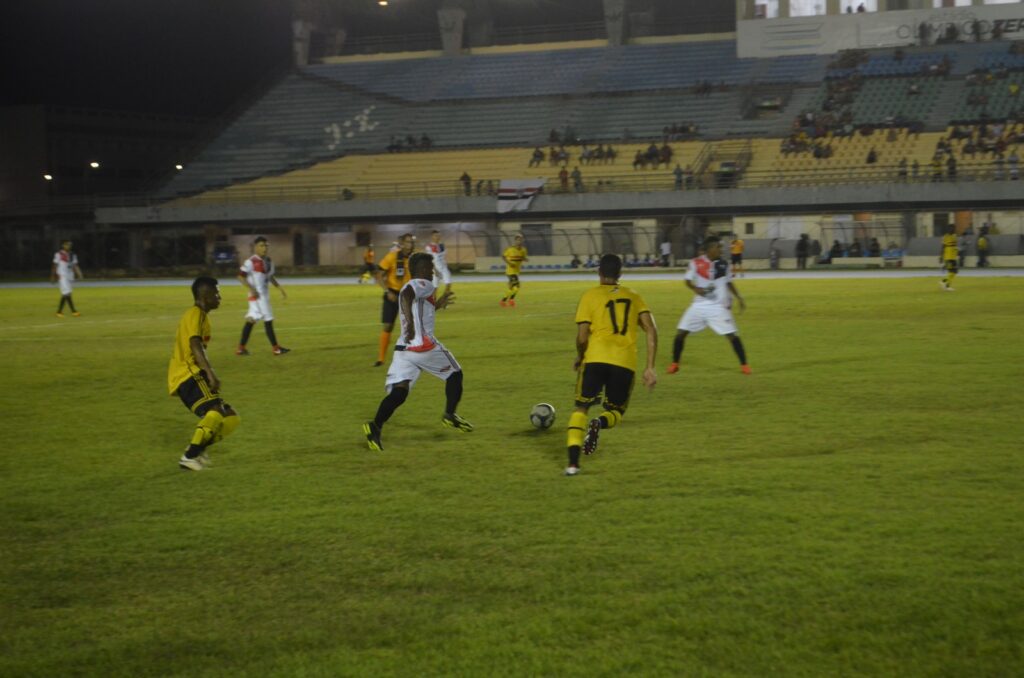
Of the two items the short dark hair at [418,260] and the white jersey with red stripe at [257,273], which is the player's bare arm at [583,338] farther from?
the white jersey with red stripe at [257,273]

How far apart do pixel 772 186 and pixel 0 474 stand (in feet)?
166

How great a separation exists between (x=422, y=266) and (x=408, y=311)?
51 centimetres

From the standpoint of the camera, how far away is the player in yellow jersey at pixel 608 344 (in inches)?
363

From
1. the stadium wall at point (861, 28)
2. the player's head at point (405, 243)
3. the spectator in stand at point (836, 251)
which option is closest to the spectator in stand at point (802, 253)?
the spectator in stand at point (836, 251)

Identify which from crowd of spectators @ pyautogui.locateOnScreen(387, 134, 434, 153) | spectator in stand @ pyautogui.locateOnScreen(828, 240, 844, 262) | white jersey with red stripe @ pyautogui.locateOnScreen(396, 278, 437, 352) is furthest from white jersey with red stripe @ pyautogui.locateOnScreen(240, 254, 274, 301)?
crowd of spectators @ pyautogui.locateOnScreen(387, 134, 434, 153)

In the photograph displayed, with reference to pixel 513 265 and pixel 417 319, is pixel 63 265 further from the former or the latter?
pixel 417 319

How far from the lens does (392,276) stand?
17.2 meters

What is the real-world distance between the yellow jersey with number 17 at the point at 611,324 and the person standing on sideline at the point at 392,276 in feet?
25.3

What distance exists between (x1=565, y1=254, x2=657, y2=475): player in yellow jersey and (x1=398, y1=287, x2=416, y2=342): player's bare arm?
6.13ft

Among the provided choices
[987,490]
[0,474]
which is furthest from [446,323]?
[987,490]

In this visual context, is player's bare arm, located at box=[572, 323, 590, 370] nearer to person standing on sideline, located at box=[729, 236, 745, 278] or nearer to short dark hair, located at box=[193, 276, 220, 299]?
short dark hair, located at box=[193, 276, 220, 299]

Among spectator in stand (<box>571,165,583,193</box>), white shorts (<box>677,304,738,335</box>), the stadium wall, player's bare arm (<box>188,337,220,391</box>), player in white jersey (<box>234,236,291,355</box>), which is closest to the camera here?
player's bare arm (<box>188,337,220,391</box>)

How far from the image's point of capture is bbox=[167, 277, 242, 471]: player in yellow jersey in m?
9.37

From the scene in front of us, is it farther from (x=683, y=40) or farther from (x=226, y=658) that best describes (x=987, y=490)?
(x=683, y=40)
